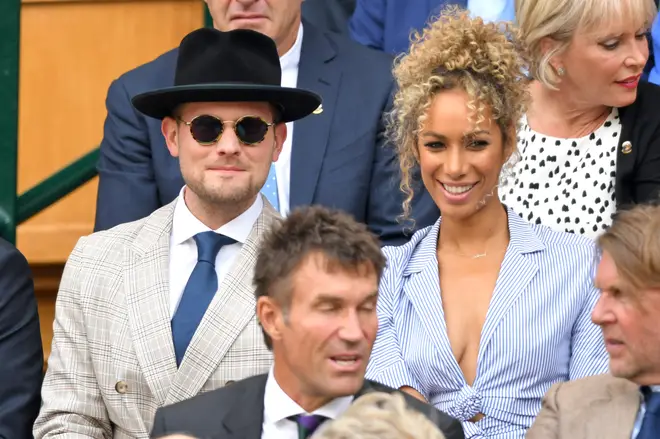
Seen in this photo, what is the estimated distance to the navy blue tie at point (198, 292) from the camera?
4.02 m

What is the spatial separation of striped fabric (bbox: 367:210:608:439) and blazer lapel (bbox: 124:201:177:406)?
1.74 feet

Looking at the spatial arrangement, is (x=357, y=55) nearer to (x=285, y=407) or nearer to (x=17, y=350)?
(x=17, y=350)

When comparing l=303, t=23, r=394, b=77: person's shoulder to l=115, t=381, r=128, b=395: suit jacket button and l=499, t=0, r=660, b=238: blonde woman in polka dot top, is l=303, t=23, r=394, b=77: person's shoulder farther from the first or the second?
l=115, t=381, r=128, b=395: suit jacket button

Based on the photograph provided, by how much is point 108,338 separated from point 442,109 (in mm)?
1069

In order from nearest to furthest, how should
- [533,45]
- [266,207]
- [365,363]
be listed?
[365,363], [266,207], [533,45]

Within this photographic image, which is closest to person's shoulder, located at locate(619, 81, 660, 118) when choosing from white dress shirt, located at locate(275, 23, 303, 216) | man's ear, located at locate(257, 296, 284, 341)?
white dress shirt, located at locate(275, 23, 303, 216)

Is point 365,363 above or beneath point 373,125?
beneath

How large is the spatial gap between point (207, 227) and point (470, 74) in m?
0.81

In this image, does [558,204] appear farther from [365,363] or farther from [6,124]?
[6,124]

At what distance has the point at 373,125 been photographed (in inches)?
186

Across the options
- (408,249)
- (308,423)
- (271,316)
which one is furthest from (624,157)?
(308,423)

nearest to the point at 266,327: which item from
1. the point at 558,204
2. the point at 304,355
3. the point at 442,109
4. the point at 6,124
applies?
the point at 304,355

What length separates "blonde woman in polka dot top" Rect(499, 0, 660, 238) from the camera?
174 inches

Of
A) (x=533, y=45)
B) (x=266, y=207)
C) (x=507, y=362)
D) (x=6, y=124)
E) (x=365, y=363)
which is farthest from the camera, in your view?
(x=6, y=124)
